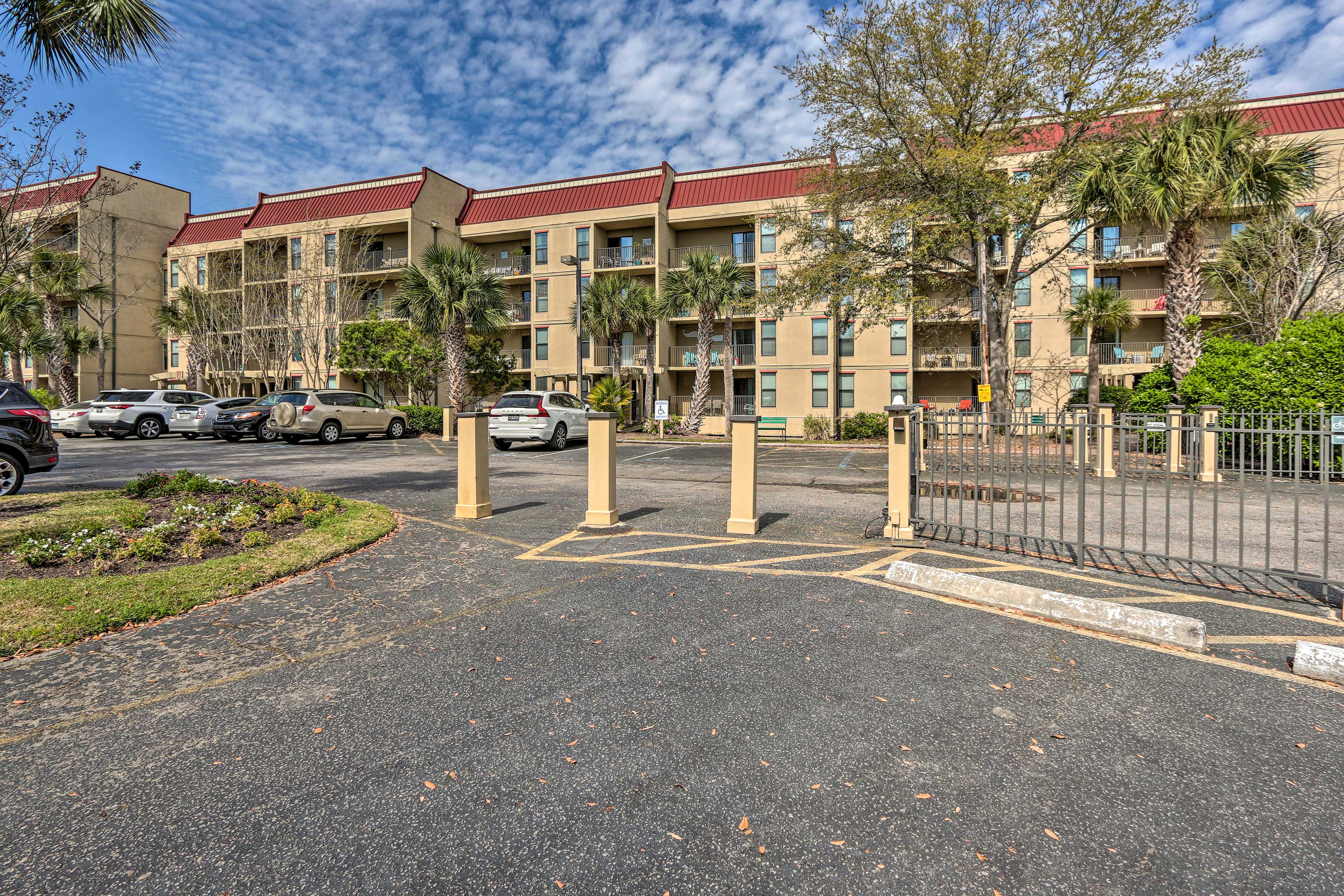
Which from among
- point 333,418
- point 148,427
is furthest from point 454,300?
point 148,427

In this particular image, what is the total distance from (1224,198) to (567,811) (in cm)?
2176

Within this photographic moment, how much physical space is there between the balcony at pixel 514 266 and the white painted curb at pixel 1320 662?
36.6 meters

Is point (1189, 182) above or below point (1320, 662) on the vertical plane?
above

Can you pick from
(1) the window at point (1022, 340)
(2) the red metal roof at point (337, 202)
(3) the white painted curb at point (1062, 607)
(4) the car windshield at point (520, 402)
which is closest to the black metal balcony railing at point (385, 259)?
(2) the red metal roof at point (337, 202)

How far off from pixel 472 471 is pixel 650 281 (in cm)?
2861

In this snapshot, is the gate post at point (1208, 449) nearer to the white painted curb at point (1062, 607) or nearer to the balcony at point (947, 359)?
the white painted curb at point (1062, 607)

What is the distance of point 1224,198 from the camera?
16500 millimetres

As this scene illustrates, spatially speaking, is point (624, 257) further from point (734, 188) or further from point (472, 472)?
point (472, 472)

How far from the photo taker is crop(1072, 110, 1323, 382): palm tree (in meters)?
16.3

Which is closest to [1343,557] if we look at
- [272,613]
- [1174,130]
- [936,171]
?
[272,613]

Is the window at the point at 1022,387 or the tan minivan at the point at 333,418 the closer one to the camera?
the tan minivan at the point at 333,418

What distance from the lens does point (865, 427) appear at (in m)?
29.7

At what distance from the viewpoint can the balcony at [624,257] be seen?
3491cm

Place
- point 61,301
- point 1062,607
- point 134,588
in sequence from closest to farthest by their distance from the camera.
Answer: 1. point 1062,607
2. point 134,588
3. point 61,301
